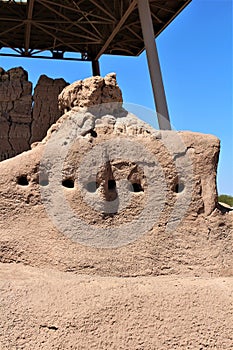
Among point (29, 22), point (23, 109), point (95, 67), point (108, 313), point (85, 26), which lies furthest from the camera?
point (95, 67)

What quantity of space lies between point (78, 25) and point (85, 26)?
0.82 meters

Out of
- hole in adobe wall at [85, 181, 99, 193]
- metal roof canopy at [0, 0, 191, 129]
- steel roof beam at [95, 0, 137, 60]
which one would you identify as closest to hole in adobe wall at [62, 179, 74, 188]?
hole in adobe wall at [85, 181, 99, 193]

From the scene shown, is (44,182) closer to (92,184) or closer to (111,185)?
(92,184)

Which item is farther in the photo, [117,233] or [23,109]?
[23,109]

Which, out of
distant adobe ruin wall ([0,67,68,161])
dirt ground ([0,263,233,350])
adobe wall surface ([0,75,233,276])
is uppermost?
distant adobe ruin wall ([0,67,68,161])

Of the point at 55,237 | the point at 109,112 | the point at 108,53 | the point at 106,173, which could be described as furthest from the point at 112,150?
the point at 108,53

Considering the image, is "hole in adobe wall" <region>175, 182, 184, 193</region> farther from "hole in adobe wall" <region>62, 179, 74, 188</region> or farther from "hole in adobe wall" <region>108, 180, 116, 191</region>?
"hole in adobe wall" <region>62, 179, 74, 188</region>

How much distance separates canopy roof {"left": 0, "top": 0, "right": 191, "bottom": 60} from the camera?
11531 mm

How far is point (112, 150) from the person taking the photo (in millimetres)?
4336

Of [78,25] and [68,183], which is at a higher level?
[78,25]

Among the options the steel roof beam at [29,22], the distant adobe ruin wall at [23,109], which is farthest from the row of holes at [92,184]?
the steel roof beam at [29,22]

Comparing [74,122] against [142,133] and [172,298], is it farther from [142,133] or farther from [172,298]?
[172,298]

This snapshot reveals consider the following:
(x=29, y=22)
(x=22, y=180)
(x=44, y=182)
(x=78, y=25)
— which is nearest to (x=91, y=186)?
(x=44, y=182)

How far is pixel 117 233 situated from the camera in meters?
4.09
